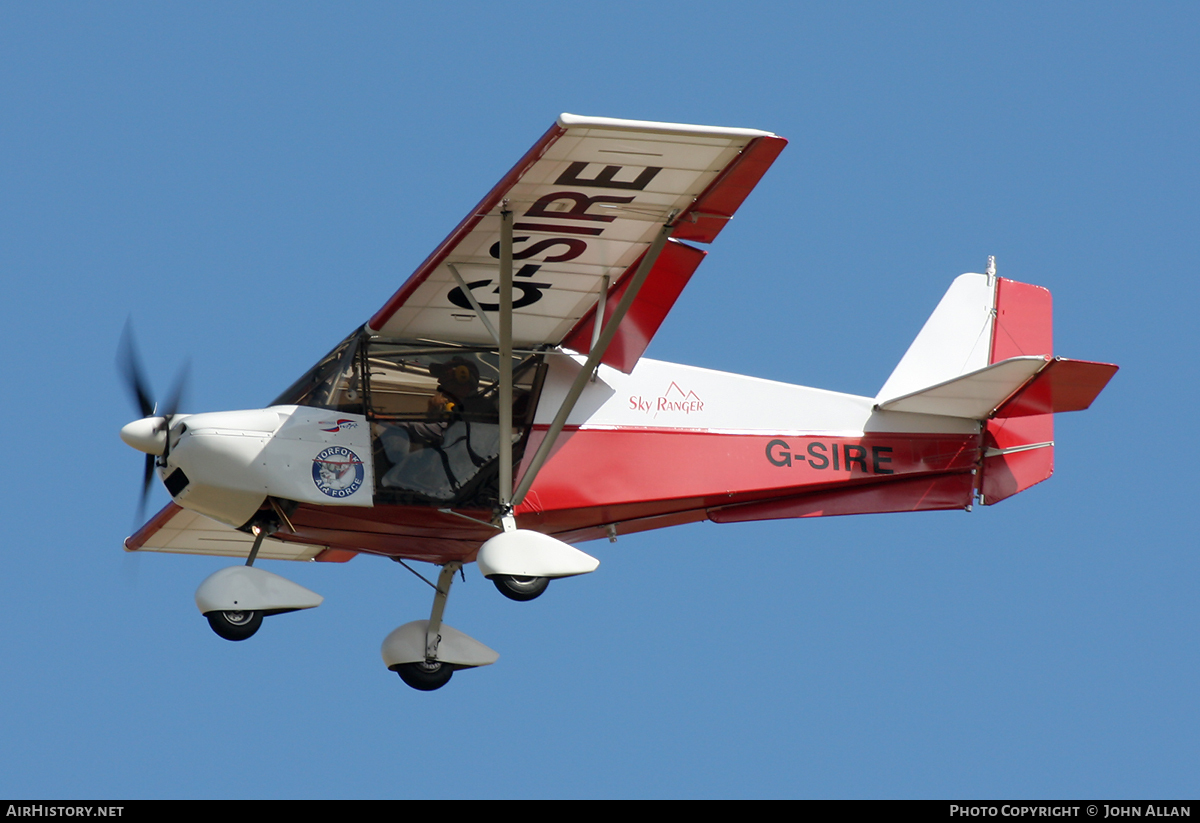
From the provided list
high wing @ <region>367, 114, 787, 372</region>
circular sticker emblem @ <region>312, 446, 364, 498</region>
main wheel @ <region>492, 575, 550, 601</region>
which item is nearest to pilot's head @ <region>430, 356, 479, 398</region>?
high wing @ <region>367, 114, 787, 372</region>

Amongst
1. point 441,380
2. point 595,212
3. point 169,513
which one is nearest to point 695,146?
point 595,212

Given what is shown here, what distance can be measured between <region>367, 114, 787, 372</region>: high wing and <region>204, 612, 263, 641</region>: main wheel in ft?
7.38

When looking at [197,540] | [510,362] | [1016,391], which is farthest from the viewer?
[197,540]

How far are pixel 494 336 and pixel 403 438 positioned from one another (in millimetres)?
995

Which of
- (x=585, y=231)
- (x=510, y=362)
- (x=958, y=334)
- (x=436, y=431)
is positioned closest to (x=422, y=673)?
(x=436, y=431)

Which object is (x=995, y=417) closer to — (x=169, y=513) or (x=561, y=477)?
(x=561, y=477)

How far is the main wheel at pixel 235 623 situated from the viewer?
11.2 meters

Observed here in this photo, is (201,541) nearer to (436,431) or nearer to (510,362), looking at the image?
(436,431)

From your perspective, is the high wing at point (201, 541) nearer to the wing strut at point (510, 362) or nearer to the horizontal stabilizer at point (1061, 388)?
the wing strut at point (510, 362)

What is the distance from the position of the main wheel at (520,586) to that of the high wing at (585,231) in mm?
1827

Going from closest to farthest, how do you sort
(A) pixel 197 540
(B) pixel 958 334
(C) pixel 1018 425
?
1. (C) pixel 1018 425
2. (B) pixel 958 334
3. (A) pixel 197 540

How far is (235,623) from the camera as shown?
1120 centimetres

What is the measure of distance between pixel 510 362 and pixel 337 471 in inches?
58.3

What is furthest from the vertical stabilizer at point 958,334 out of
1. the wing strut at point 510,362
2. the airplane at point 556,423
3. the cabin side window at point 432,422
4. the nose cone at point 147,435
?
the nose cone at point 147,435
